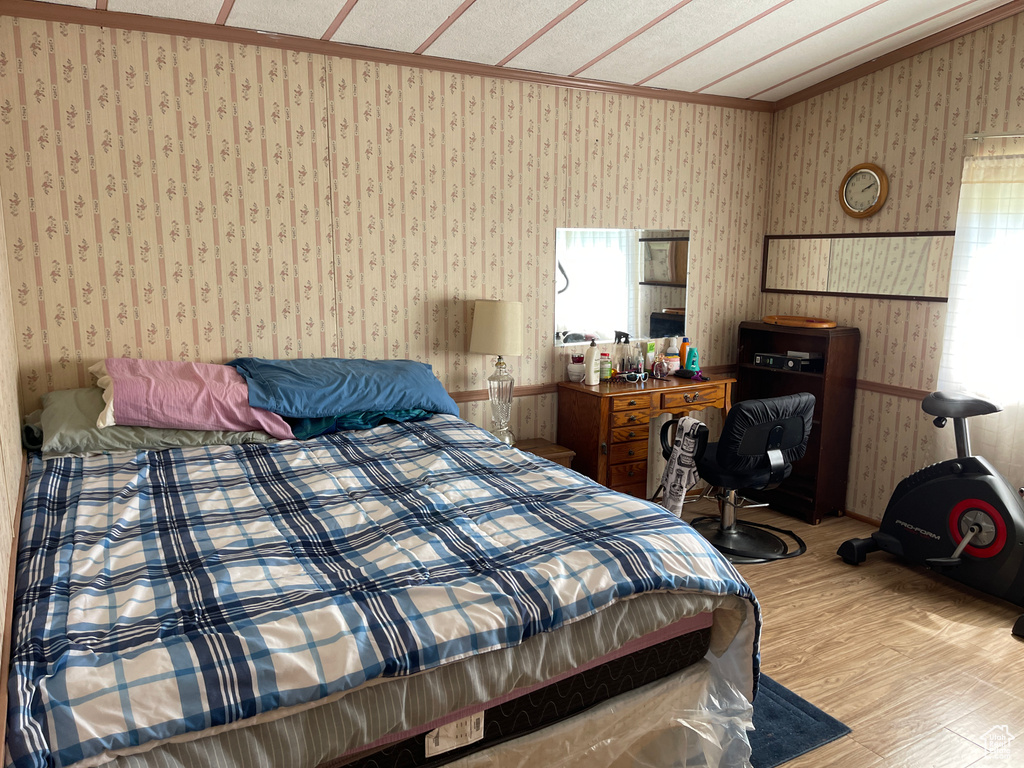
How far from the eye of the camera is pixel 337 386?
321 centimetres

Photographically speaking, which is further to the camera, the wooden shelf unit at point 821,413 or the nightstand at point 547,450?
the wooden shelf unit at point 821,413

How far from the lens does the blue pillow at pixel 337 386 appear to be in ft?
10.1

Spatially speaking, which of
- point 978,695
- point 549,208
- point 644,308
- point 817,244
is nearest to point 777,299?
point 817,244

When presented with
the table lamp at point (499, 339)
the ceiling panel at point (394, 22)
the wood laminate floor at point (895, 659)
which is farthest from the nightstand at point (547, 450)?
the ceiling panel at point (394, 22)

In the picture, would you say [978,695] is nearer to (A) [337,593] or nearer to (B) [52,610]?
(A) [337,593]

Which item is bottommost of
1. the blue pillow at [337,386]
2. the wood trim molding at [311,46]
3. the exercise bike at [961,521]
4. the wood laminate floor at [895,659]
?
the wood laminate floor at [895,659]

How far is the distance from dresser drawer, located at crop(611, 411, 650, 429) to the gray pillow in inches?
71.6

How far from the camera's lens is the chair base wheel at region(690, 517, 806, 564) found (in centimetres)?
373

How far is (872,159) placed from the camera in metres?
4.11

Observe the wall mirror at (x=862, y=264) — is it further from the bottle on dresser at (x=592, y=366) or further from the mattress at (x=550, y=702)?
the mattress at (x=550, y=702)

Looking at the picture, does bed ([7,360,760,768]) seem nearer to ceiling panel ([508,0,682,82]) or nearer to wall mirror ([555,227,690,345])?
wall mirror ([555,227,690,345])

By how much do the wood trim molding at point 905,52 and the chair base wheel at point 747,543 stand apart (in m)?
2.56

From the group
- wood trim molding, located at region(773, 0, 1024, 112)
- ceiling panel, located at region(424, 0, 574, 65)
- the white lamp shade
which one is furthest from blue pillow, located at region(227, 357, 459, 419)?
wood trim molding, located at region(773, 0, 1024, 112)

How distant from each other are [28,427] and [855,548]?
Result: 3.68 metres
